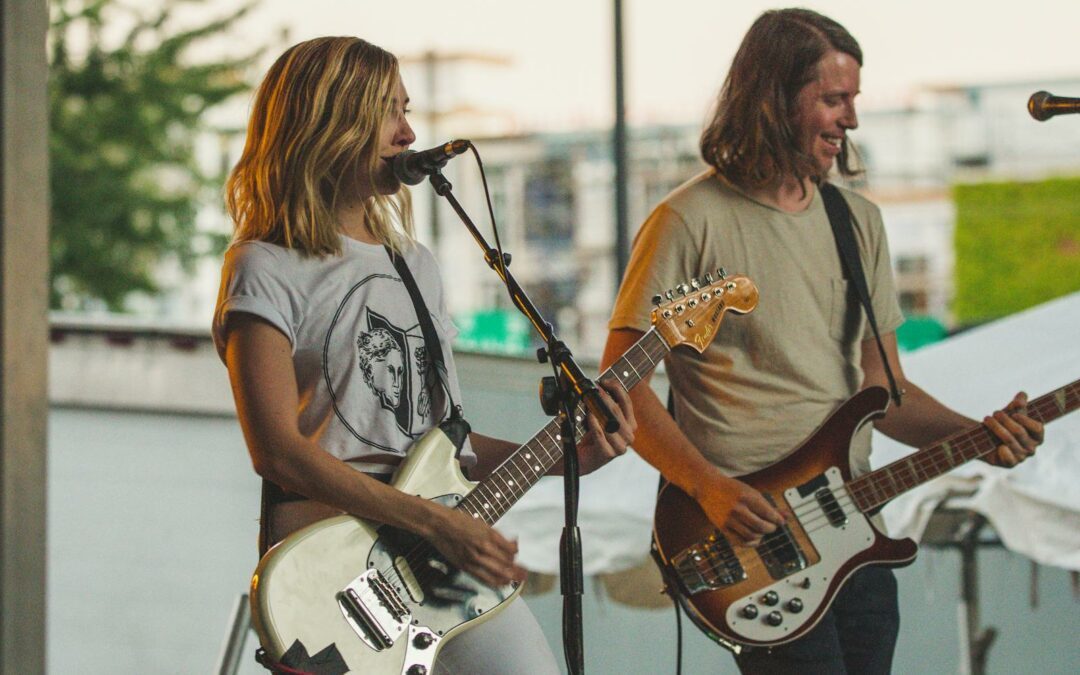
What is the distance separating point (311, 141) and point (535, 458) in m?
0.73

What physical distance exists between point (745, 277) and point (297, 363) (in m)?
0.92

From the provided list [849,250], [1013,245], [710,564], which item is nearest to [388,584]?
[710,564]

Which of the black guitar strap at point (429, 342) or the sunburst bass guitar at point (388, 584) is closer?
the sunburst bass guitar at point (388, 584)

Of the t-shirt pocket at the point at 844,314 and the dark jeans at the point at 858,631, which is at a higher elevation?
the t-shirt pocket at the point at 844,314

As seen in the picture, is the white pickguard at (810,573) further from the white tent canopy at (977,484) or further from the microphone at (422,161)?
the microphone at (422,161)

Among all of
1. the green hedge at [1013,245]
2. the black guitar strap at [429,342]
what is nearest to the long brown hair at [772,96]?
the black guitar strap at [429,342]

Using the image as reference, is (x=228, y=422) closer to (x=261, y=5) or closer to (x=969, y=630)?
(x=969, y=630)

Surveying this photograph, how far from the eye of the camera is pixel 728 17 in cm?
1619

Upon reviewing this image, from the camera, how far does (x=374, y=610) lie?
2363 millimetres

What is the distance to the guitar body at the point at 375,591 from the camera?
230cm

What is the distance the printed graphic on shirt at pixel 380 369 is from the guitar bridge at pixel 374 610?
24 centimetres

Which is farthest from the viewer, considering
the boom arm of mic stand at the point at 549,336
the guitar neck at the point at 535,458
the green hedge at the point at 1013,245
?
the green hedge at the point at 1013,245

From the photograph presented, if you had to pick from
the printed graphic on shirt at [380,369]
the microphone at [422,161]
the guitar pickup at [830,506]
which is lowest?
the guitar pickup at [830,506]

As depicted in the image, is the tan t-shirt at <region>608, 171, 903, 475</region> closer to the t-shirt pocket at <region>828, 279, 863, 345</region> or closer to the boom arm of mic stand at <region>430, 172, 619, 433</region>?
the t-shirt pocket at <region>828, 279, 863, 345</region>
